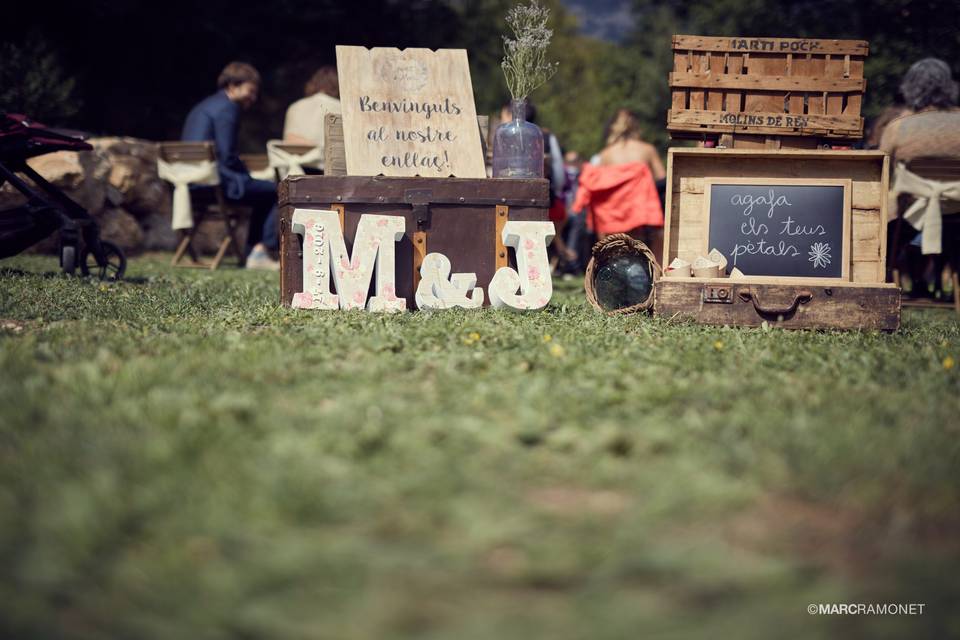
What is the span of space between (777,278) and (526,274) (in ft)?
4.88

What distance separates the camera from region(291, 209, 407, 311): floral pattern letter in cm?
538

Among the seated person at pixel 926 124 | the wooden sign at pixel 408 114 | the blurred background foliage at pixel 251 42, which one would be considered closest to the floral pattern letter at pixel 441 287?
the wooden sign at pixel 408 114

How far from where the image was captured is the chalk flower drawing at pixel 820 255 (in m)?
5.43

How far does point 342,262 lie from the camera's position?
17.7 ft

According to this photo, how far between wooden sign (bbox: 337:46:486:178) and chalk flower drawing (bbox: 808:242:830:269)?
6.97 ft

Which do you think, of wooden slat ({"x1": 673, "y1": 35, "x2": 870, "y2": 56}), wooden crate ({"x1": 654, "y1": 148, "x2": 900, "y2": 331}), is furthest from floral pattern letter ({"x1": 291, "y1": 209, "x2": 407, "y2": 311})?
wooden slat ({"x1": 673, "y1": 35, "x2": 870, "y2": 56})

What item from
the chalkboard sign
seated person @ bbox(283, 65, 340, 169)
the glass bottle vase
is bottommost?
the chalkboard sign

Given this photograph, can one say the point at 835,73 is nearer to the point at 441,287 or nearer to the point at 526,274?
the point at 526,274

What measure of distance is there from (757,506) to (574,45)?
43.6 metres

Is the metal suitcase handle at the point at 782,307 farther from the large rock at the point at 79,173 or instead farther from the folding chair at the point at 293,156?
the large rock at the point at 79,173

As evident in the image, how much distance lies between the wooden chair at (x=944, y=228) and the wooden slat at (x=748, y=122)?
2121 mm

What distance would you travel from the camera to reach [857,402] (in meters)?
3.00

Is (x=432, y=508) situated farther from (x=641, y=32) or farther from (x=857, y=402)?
(x=641, y=32)

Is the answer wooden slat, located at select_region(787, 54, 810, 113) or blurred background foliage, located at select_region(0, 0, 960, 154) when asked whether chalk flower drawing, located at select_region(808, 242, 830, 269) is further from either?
blurred background foliage, located at select_region(0, 0, 960, 154)
